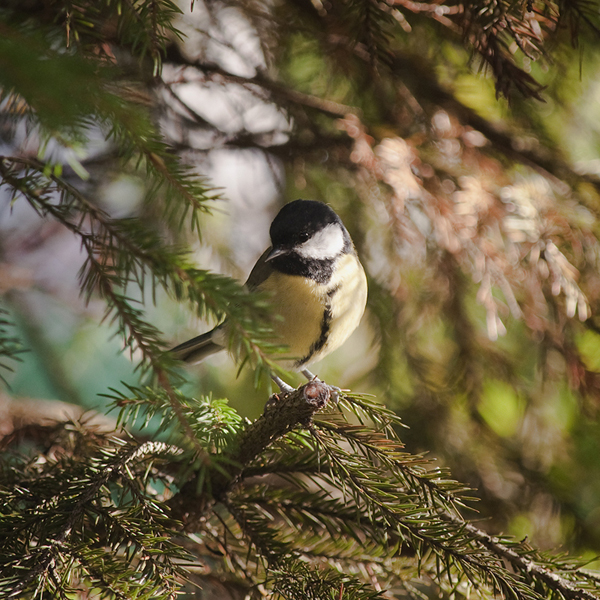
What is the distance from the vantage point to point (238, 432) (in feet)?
3.03

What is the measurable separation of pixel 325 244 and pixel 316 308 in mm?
232

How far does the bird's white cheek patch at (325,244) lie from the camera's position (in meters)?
1.46

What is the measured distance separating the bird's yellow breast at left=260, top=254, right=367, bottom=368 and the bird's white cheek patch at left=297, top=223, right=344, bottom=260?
0.22ft

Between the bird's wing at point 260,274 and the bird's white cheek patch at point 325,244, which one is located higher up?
the bird's white cheek patch at point 325,244

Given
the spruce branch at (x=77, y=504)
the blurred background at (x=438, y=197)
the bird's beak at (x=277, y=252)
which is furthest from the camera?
the bird's beak at (x=277, y=252)

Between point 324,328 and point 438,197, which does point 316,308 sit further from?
point 438,197

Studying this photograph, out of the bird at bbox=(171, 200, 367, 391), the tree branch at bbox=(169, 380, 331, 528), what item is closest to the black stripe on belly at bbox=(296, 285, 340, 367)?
the bird at bbox=(171, 200, 367, 391)

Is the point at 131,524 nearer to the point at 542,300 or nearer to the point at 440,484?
the point at 440,484

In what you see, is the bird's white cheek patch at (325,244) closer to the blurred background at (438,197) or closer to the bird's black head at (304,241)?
the bird's black head at (304,241)

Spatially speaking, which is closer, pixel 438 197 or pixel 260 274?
pixel 438 197

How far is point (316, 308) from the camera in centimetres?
135

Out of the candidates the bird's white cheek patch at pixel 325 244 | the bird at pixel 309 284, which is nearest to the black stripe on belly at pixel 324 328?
the bird at pixel 309 284

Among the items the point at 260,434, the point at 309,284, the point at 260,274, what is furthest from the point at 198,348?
the point at 260,434

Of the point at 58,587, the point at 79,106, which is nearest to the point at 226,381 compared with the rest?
the point at 58,587
